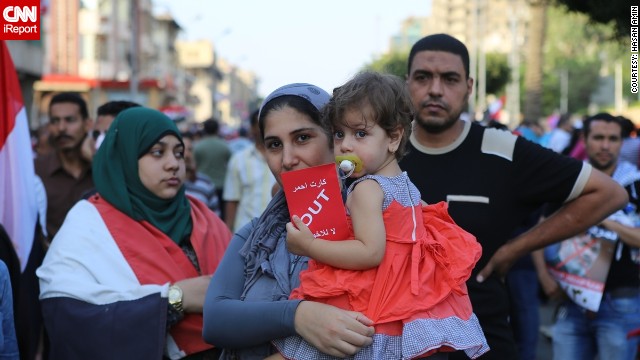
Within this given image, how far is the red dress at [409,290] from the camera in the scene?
9.25ft

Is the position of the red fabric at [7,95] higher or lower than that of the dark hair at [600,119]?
higher

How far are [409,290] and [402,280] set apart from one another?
4cm

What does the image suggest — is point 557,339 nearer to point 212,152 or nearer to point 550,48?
point 212,152

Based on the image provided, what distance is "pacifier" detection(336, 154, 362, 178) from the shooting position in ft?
9.67

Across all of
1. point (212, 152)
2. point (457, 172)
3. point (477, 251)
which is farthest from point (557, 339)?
point (212, 152)

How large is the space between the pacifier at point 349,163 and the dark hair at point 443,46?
70.7 inches

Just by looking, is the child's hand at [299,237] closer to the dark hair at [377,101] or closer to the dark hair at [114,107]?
the dark hair at [377,101]

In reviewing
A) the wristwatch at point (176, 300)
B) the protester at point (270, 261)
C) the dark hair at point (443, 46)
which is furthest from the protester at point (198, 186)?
the protester at point (270, 261)

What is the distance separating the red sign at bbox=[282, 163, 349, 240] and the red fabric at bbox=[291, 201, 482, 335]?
0.13 m

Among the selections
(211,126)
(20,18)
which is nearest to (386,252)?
(20,18)

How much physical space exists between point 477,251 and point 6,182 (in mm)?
3129

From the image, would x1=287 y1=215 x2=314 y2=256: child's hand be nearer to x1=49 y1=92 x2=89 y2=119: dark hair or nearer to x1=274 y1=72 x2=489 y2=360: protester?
x1=274 y1=72 x2=489 y2=360: protester

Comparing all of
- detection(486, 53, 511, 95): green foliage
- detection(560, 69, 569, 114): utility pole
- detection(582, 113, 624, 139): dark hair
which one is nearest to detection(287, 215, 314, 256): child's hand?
detection(582, 113, 624, 139): dark hair

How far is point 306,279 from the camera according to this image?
9.67 ft
